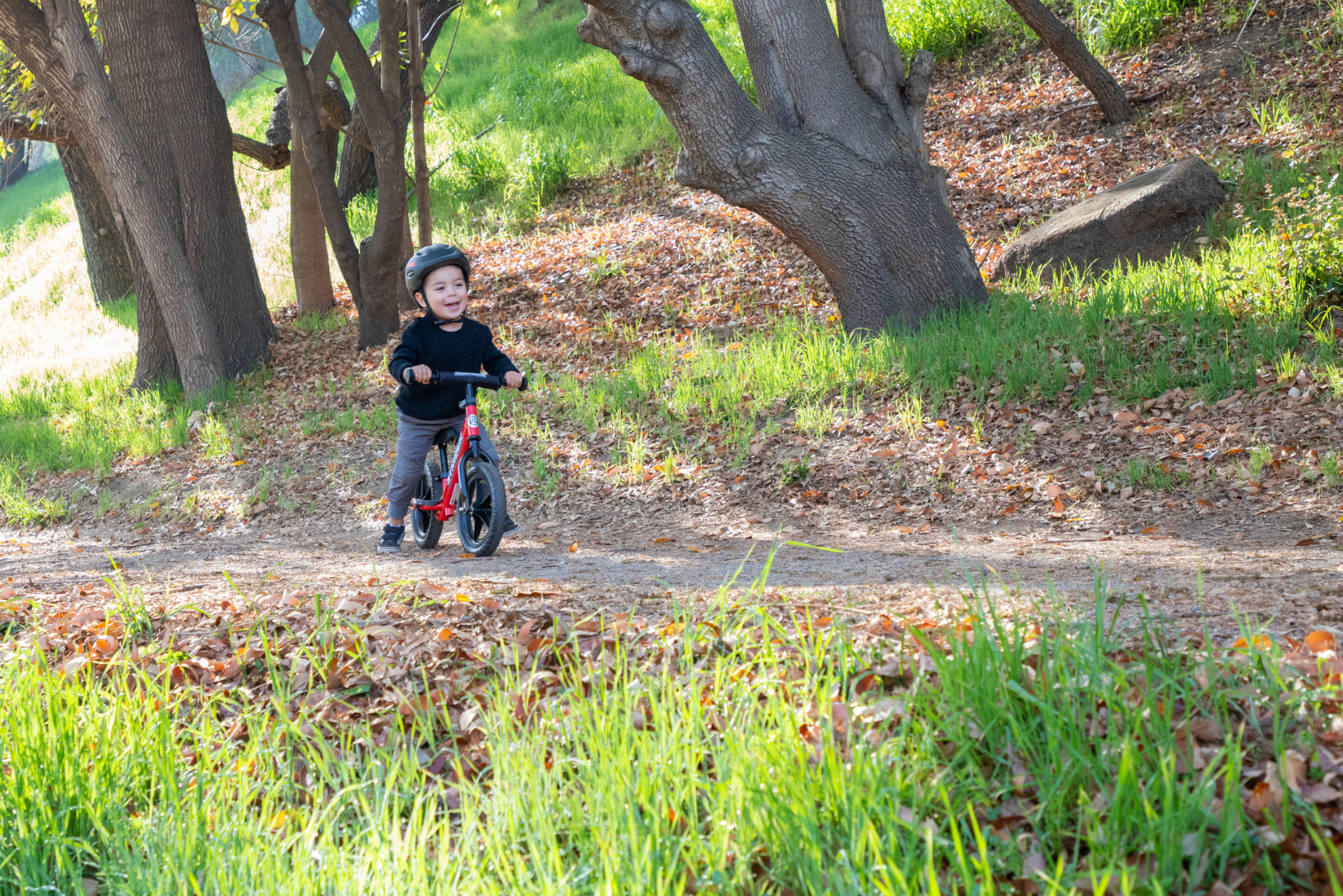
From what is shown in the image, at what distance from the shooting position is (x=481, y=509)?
5336mm

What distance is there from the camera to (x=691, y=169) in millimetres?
7598

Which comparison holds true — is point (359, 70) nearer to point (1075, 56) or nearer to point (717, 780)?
point (1075, 56)

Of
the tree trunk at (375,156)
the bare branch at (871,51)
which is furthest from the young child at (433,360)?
the tree trunk at (375,156)

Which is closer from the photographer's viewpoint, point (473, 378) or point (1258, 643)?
point (1258, 643)

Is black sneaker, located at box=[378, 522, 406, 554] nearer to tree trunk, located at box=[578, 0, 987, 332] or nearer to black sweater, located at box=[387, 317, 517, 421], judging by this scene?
black sweater, located at box=[387, 317, 517, 421]

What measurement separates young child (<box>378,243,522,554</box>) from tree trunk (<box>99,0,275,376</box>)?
18.7 ft

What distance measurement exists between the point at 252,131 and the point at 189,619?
81.0ft

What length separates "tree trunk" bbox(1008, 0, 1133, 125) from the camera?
11.0m

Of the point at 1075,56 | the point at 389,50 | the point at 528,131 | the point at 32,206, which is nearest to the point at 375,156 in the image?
the point at 389,50

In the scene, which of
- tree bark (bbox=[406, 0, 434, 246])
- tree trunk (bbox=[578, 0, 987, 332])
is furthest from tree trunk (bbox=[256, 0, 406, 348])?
tree trunk (bbox=[578, 0, 987, 332])

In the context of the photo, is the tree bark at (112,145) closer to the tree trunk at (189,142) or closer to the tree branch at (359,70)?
the tree trunk at (189,142)

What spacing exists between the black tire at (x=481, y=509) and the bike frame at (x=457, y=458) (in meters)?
0.05

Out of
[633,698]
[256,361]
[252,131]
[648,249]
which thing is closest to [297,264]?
[256,361]

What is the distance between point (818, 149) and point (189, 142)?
286 inches
